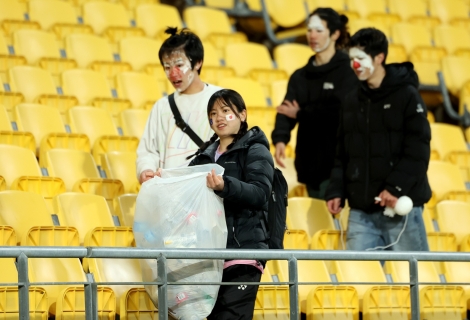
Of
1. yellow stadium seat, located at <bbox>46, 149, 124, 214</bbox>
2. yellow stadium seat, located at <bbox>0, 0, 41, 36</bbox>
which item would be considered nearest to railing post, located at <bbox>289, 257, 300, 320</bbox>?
yellow stadium seat, located at <bbox>46, 149, 124, 214</bbox>

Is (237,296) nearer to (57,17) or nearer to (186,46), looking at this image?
(186,46)

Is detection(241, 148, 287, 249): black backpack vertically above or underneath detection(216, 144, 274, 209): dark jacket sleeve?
underneath

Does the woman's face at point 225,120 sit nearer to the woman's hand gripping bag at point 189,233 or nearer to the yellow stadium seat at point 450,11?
the woman's hand gripping bag at point 189,233

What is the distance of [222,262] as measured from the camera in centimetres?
407

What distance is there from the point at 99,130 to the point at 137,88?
2.56ft

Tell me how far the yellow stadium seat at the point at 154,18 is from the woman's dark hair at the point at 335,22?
7.66 ft

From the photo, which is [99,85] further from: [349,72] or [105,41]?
[349,72]

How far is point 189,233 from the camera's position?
13.3ft

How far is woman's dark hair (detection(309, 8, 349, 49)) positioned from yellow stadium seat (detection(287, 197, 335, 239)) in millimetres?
935

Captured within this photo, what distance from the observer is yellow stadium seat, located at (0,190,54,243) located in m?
4.80

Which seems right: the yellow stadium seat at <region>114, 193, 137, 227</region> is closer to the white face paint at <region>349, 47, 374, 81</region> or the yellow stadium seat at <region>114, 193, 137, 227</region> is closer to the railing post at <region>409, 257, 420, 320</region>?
the white face paint at <region>349, 47, 374, 81</region>

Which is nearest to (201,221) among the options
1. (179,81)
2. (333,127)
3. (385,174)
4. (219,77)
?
(179,81)

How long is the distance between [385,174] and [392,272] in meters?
0.58

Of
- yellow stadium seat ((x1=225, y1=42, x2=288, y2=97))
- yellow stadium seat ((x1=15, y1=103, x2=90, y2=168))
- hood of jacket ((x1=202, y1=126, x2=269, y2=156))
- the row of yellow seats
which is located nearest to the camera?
hood of jacket ((x1=202, y1=126, x2=269, y2=156))
